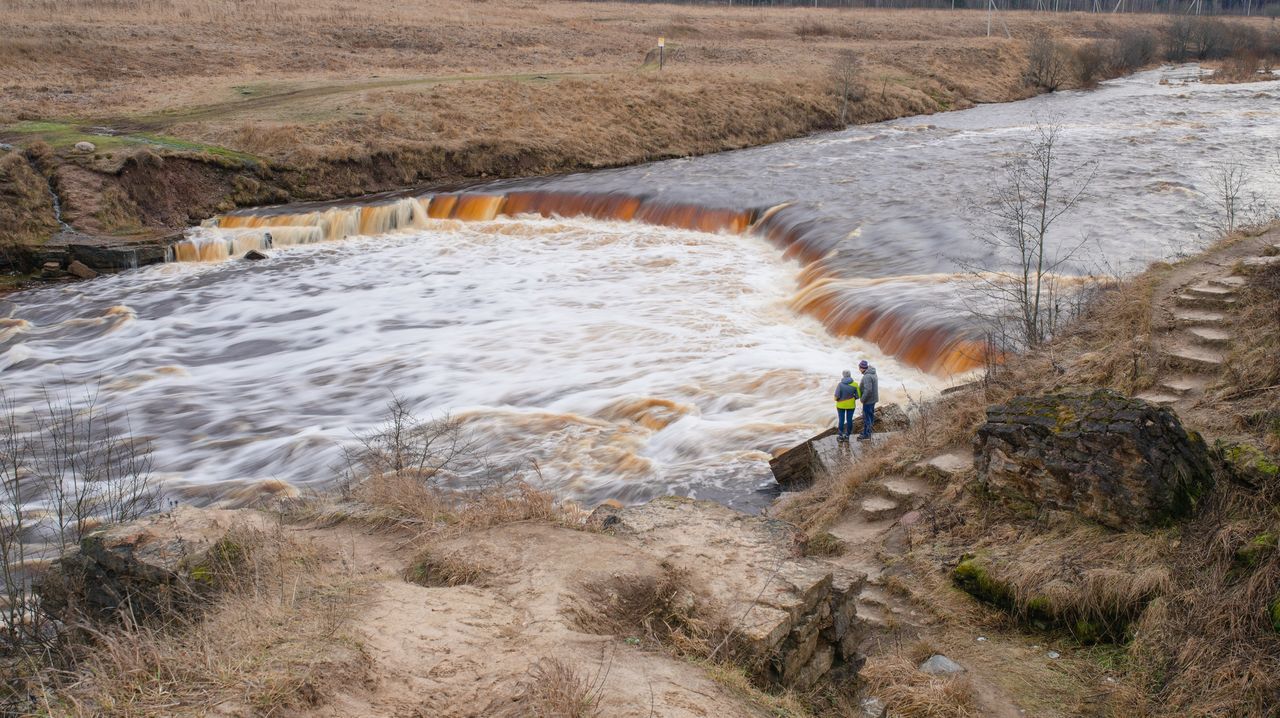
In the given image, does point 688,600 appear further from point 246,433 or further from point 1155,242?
point 1155,242

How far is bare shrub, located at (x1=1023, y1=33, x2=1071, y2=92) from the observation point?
50.7 meters

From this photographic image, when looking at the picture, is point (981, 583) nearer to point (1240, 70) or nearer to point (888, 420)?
point (888, 420)

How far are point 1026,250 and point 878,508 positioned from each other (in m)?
11.2

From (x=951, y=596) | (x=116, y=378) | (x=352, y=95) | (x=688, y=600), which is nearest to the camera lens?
(x=688, y=600)

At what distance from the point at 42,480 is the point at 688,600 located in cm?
905

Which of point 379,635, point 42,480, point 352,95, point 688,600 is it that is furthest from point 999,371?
point 352,95

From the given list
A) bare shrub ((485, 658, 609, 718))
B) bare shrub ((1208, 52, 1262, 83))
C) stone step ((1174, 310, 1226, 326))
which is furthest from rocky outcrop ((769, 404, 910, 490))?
bare shrub ((1208, 52, 1262, 83))

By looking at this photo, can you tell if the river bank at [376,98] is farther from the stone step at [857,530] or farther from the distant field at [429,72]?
the stone step at [857,530]

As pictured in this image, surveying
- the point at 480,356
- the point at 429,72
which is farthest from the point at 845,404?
the point at 429,72

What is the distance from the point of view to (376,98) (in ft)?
109

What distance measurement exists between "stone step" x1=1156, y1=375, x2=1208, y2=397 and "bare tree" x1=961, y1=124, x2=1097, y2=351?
7.37ft

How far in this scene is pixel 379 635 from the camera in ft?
17.8

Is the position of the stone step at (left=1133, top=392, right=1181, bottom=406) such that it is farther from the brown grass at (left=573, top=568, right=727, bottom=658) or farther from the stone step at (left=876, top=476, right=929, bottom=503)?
the brown grass at (left=573, top=568, right=727, bottom=658)

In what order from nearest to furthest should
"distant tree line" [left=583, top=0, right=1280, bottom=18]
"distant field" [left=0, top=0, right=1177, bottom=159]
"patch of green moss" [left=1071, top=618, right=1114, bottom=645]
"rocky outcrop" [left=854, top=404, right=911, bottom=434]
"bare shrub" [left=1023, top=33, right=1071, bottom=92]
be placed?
"patch of green moss" [left=1071, top=618, right=1114, bottom=645]
"rocky outcrop" [left=854, top=404, right=911, bottom=434]
"distant field" [left=0, top=0, right=1177, bottom=159]
"bare shrub" [left=1023, top=33, right=1071, bottom=92]
"distant tree line" [left=583, top=0, right=1280, bottom=18]
